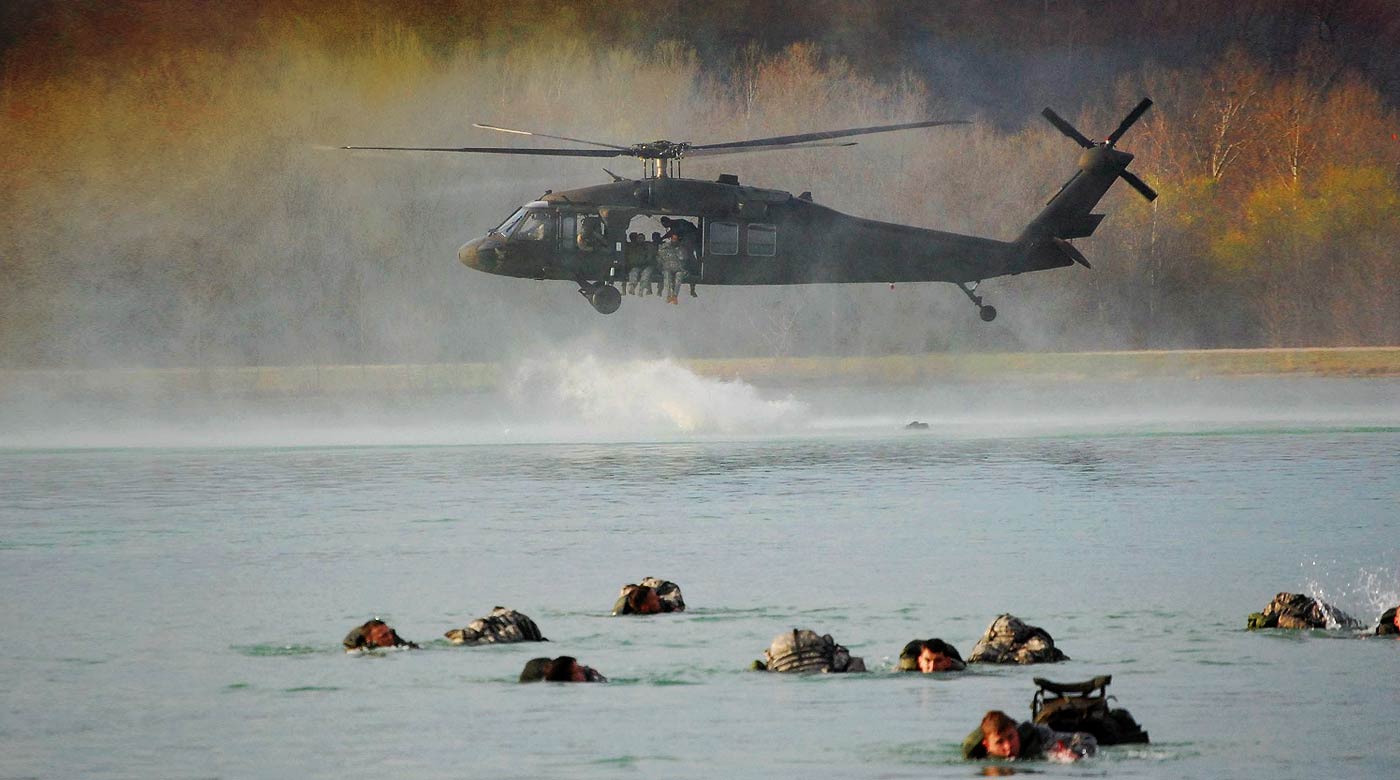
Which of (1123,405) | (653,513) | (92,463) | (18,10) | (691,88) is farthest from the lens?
(18,10)

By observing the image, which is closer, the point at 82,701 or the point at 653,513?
the point at 82,701

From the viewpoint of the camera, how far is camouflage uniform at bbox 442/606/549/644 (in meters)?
23.8

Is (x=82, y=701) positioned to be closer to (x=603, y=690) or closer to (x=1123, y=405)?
(x=603, y=690)

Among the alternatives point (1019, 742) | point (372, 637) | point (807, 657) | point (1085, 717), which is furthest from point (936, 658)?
point (372, 637)

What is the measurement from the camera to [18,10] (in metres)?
113

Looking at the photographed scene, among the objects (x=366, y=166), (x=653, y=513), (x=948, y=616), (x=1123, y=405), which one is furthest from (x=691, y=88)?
(x=948, y=616)

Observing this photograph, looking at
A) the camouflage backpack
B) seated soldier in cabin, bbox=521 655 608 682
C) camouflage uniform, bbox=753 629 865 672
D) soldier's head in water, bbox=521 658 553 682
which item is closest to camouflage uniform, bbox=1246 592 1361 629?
camouflage uniform, bbox=753 629 865 672

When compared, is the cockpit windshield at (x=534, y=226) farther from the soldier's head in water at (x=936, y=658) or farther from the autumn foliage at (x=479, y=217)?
the autumn foliage at (x=479, y=217)

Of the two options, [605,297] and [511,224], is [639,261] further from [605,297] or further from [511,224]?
[511,224]

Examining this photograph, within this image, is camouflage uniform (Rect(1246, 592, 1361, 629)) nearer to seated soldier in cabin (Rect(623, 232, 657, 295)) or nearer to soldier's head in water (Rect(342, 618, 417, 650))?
soldier's head in water (Rect(342, 618, 417, 650))

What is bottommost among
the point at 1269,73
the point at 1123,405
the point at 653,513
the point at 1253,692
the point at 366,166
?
the point at 1253,692

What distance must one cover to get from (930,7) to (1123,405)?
66.7 m

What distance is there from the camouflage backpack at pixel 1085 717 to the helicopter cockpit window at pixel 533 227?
21.4 meters

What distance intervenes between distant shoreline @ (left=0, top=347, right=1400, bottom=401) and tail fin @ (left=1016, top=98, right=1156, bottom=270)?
37.6 metres
